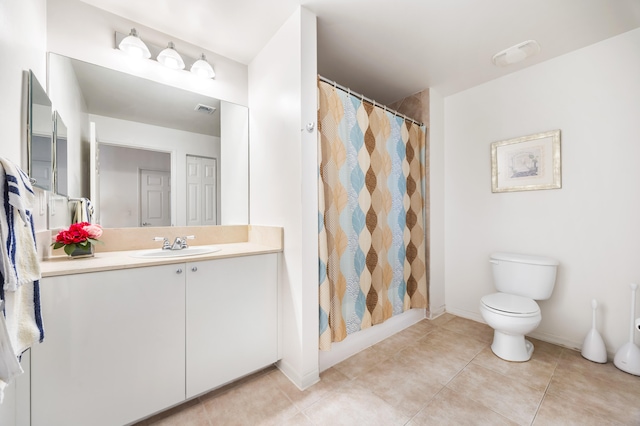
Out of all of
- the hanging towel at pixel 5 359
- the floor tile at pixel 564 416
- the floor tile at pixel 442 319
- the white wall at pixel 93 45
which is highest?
the white wall at pixel 93 45

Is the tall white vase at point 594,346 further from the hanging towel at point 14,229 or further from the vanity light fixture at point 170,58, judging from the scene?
the vanity light fixture at point 170,58

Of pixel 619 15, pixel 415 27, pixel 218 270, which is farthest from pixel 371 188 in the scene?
pixel 619 15

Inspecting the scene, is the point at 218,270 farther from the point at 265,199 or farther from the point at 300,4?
the point at 300,4

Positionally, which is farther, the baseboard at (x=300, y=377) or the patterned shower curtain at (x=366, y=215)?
the patterned shower curtain at (x=366, y=215)

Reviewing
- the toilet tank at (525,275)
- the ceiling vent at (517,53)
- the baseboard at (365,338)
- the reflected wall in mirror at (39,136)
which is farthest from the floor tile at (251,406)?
the ceiling vent at (517,53)

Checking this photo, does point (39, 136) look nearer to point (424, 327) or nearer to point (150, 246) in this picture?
point (150, 246)

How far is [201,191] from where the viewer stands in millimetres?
1990

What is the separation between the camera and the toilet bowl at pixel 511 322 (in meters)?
1.73

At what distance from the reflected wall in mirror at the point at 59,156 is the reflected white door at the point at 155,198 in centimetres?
38

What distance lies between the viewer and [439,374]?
5.55 feet

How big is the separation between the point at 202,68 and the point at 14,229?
155 cm

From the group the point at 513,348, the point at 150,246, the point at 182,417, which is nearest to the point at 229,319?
the point at 182,417

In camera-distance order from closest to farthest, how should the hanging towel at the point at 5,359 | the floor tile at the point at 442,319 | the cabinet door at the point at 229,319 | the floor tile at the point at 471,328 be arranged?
the hanging towel at the point at 5,359 < the cabinet door at the point at 229,319 < the floor tile at the point at 471,328 < the floor tile at the point at 442,319

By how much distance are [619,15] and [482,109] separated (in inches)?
37.4
